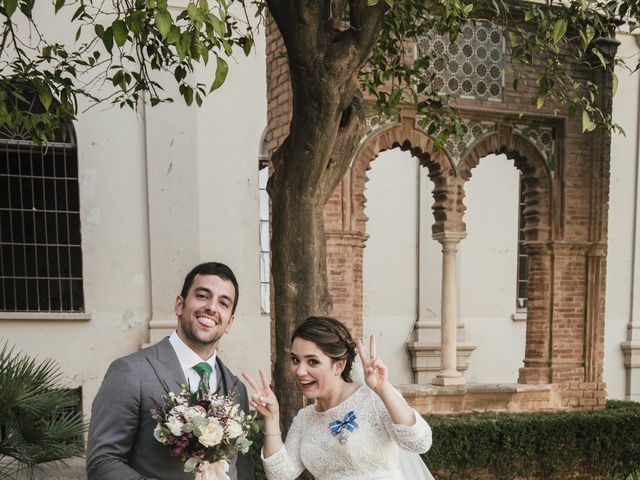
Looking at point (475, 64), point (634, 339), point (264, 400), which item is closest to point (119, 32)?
→ point (264, 400)

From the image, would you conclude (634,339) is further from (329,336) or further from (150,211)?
(329,336)

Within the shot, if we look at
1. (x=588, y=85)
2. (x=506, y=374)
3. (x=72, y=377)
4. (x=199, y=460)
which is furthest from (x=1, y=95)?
(x=506, y=374)

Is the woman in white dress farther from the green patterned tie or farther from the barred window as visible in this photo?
the barred window

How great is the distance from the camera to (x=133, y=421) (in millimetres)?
1986

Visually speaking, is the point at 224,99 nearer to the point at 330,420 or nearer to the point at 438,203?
the point at 438,203

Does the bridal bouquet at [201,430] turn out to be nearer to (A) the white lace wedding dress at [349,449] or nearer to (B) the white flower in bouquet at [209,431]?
(B) the white flower in bouquet at [209,431]

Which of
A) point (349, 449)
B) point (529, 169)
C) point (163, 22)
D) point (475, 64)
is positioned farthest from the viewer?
point (529, 169)

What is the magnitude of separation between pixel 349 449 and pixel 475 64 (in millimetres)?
5351

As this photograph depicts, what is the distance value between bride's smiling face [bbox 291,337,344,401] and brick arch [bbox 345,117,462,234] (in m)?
3.55

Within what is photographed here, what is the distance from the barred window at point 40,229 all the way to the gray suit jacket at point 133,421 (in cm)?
740

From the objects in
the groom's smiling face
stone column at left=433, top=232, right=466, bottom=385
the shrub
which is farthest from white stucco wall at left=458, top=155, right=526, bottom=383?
the groom's smiling face

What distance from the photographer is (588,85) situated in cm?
452

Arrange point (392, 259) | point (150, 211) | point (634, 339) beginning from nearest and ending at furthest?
point (150, 211) < point (392, 259) < point (634, 339)

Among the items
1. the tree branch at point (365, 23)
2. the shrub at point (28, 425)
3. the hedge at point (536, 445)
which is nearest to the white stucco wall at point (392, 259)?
the hedge at point (536, 445)
